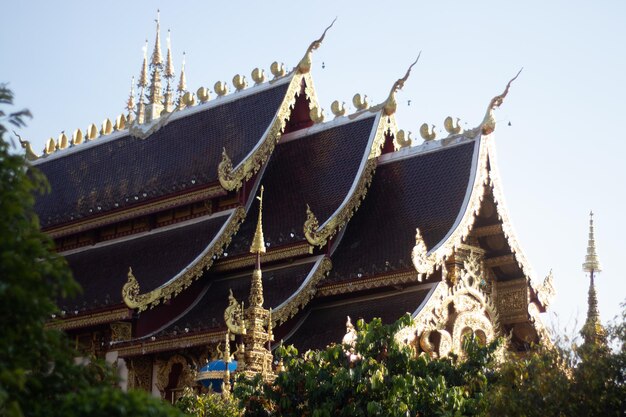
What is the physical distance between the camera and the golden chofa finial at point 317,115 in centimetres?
2702

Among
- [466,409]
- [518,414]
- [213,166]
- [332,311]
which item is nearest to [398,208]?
[332,311]

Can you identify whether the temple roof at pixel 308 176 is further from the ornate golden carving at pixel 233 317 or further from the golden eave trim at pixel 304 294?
the ornate golden carving at pixel 233 317

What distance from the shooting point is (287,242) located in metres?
23.9

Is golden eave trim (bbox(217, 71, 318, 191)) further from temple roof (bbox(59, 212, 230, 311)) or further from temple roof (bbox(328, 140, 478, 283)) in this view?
temple roof (bbox(328, 140, 478, 283))

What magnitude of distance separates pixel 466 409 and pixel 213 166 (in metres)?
10.1

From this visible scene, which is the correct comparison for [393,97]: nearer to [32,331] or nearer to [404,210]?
[404,210]

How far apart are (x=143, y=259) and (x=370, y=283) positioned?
529 cm

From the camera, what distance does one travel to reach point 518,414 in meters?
15.1

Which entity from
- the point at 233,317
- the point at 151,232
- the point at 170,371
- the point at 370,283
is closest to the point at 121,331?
the point at 170,371

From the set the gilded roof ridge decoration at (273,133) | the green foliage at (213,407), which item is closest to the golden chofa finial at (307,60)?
the gilded roof ridge decoration at (273,133)

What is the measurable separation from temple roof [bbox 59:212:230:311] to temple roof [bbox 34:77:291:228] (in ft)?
2.38

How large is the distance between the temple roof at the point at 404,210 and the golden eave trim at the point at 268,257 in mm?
638

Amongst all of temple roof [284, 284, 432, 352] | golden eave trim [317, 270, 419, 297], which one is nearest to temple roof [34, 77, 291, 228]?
golden eave trim [317, 270, 419, 297]

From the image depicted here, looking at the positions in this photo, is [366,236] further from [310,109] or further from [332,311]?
[310,109]
